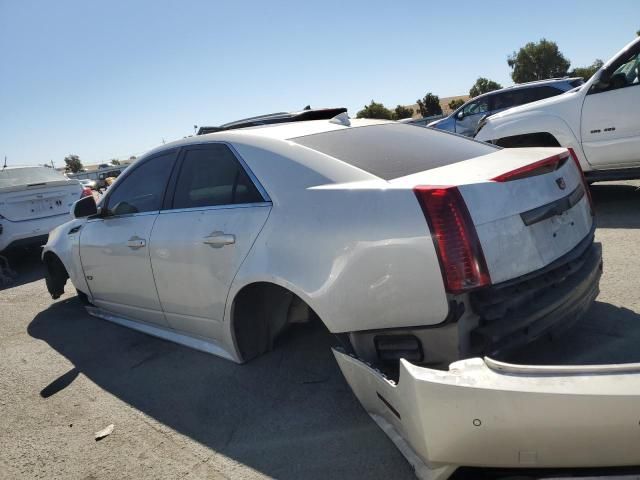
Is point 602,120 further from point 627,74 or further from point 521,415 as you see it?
point 521,415

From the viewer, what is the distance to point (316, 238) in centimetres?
233

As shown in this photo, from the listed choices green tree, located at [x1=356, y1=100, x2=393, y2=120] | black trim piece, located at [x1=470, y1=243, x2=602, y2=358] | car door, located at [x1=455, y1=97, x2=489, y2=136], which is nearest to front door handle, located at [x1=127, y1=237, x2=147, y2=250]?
black trim piece, located at [x1=470, y1=243, x2=602, y2=358]

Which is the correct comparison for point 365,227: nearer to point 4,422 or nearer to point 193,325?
point 193,325

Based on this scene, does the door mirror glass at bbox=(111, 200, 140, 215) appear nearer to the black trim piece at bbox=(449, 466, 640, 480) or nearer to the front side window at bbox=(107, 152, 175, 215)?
the front side window at bbox=(107, 152, 175, 215)

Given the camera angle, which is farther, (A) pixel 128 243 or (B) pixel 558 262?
(A) pixel 128 243

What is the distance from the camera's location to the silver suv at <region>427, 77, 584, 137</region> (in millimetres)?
10883

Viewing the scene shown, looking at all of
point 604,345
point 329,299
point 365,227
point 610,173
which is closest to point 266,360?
point 329,299

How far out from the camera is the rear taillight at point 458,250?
6.58 ft

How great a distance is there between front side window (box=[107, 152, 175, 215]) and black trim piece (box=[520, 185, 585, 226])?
2.48 meters

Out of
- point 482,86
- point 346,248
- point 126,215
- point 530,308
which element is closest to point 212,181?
point 126,215

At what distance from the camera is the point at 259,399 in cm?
290

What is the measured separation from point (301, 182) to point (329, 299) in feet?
2.14

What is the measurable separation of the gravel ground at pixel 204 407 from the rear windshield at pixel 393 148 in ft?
4.16

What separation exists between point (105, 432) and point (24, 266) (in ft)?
22.7
